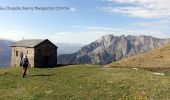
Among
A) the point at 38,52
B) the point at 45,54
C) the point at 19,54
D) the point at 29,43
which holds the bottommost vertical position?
the point at 45,54

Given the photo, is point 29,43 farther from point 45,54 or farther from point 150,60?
point 150,60

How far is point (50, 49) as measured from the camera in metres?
81.1

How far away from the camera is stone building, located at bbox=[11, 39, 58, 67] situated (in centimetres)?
7769

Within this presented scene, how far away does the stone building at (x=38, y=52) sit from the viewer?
77688mm

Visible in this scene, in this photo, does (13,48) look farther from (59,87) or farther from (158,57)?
(59,87)

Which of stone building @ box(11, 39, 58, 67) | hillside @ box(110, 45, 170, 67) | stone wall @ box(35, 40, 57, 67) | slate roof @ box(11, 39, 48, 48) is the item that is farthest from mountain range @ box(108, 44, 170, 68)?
slate roof @ box(11, 39, 48, 48)

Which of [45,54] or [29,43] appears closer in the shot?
[45,54]

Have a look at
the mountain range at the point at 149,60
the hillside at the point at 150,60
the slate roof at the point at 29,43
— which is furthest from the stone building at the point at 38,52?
the hillside at the point at 150,60

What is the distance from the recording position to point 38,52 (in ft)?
258

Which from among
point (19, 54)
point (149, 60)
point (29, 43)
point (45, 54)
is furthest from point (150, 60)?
point (19, 54)

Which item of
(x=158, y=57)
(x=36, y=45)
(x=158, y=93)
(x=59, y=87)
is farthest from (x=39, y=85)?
(x=158, y=57)

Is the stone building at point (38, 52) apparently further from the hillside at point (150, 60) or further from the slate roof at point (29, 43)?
the hillside at point (150, 60)

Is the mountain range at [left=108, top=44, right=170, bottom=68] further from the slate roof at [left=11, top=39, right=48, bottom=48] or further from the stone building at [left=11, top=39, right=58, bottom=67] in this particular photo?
the slate roof at [left=11, top=39, right=48, bottom=48]

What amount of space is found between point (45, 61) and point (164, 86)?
4997cm
